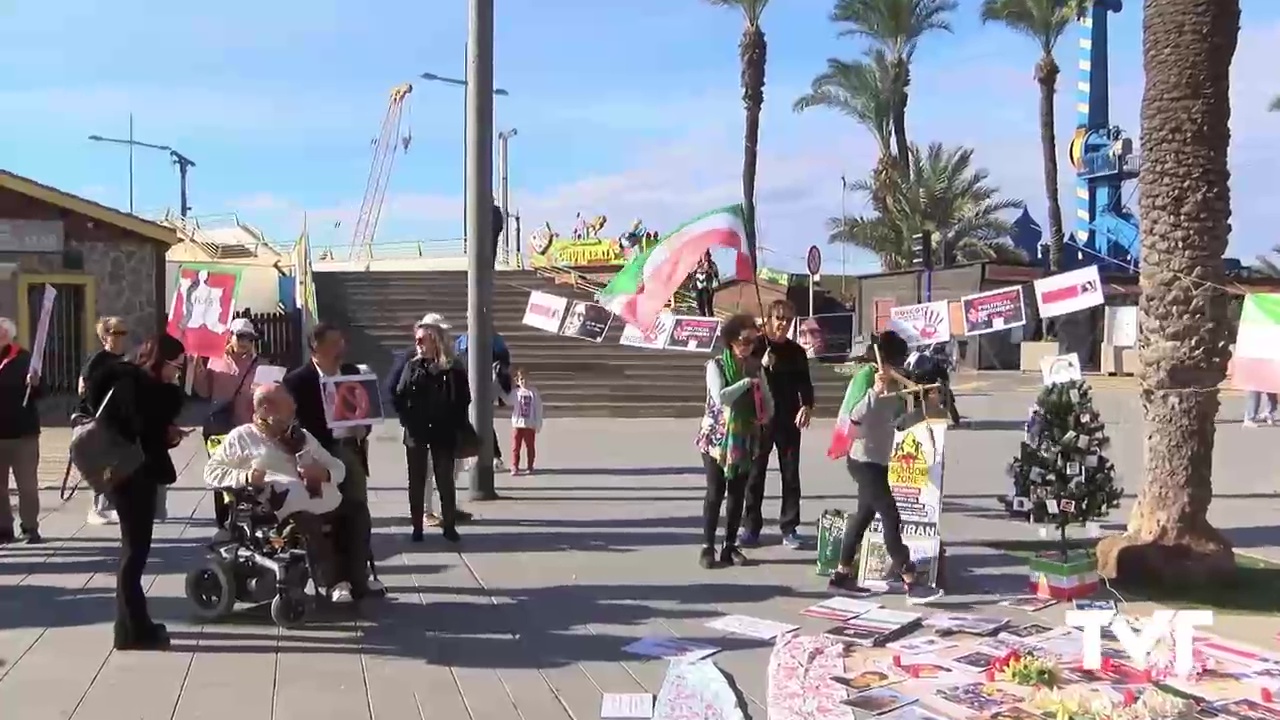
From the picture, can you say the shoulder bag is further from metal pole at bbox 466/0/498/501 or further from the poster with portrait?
metal pole at bbox 466/0/498/501

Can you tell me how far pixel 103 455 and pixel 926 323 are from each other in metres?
6.42

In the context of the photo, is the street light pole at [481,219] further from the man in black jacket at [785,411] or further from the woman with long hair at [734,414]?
the woman with long hair at [734,414]

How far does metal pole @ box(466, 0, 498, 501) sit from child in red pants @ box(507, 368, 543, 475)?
1.21 metres

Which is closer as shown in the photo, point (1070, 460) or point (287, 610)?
point (287, 610)

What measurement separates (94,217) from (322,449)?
15.2 metres

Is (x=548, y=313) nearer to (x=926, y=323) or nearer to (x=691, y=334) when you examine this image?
(x=691, y=334)

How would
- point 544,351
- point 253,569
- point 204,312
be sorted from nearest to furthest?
point 253,569 < point 204,312 < point 544,351

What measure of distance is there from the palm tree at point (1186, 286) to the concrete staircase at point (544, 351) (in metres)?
12.7

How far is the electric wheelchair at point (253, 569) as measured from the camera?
20.2 ft

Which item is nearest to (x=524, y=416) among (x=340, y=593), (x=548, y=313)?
(x=548, y=313)

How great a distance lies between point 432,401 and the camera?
823 cm

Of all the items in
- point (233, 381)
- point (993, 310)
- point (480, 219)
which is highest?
point (480, 219)

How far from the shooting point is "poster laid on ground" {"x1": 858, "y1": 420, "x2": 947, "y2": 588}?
7293mm

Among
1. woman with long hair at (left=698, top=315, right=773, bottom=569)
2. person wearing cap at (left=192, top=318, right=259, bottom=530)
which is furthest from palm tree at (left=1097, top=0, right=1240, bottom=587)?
person wearing cap at (left=192, top=318, right=259, bottom=530)
